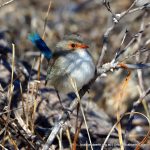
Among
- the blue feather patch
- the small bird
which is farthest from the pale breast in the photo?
the blue feather patch

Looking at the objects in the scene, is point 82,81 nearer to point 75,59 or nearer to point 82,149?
point 75,59

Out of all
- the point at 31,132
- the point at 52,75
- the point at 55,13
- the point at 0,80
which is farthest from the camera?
the point at 55,13

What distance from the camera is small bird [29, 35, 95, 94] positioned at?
346cm

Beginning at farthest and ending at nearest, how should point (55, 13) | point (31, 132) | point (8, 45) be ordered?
point (55, 13)
point (8, 45)
point (31, 132)

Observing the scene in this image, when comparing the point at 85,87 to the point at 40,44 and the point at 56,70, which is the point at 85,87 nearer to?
the point at 56,70

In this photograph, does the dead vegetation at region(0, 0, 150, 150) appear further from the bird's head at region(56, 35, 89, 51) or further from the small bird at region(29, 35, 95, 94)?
the bird's head at region(56, 35, 89, 51)

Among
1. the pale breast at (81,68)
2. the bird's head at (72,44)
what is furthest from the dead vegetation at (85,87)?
the bird's head at (72,44)

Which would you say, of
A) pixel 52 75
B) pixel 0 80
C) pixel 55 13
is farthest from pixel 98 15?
pixel 52 75

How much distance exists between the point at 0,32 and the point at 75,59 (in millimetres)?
1446

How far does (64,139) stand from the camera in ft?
12.4

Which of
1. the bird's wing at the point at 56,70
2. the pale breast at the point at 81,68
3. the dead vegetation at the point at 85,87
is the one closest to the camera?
the dead vegetation at the point at 85,87

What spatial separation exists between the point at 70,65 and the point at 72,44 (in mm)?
199

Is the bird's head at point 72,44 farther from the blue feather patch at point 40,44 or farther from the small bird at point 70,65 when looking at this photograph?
the blue feather patch at point 40,44

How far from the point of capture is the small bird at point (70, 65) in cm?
346
